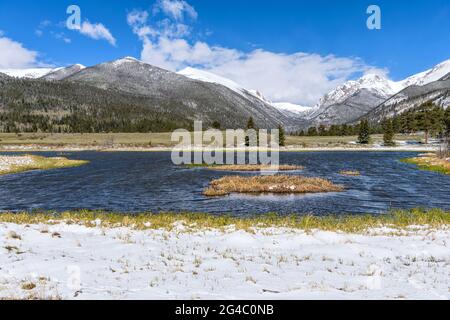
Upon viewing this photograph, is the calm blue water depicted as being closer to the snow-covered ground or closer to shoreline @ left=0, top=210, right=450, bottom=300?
shoreline @ left=0, top=210, right=450, bottom=300

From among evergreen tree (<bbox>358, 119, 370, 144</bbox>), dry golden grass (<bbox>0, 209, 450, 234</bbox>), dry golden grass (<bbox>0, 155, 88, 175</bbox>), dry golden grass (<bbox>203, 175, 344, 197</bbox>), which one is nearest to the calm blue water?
dry golden grass (<bbox>203, 175, 344, 197</bbox>)

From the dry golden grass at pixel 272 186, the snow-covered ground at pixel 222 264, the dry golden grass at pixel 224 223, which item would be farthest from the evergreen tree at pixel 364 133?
the snow-covered ground at pixel 222 264

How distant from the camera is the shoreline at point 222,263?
436 inches

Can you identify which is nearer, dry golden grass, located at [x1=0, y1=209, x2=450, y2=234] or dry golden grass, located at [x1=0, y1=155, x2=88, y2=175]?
dry golden grass, located at [x1=0, y1=209, x2=450, y2=234]

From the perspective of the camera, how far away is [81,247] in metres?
16.8

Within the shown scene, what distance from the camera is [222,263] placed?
46.8 feet

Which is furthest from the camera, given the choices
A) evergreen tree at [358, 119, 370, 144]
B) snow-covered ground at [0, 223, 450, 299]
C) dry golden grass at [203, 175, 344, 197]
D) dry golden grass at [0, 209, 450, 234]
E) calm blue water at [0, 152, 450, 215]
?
evergreen tree at [358, 119, 370, 144]

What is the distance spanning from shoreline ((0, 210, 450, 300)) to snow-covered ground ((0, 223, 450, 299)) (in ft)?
0.11

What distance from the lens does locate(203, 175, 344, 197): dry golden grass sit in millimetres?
42156

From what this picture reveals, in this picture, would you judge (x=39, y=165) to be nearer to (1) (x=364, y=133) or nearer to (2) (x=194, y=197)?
(2) (x=194, y=197)

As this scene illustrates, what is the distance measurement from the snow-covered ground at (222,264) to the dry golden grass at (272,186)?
21560 millimetres

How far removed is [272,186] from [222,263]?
97.3ft

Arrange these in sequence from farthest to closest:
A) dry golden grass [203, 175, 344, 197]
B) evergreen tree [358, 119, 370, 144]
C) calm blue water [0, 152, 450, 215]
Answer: evergreen tree [358, 119, 370, 144]
dry golden grass [203, 175, 344, 197]
calm blue water [0, 152, 450, 215]
